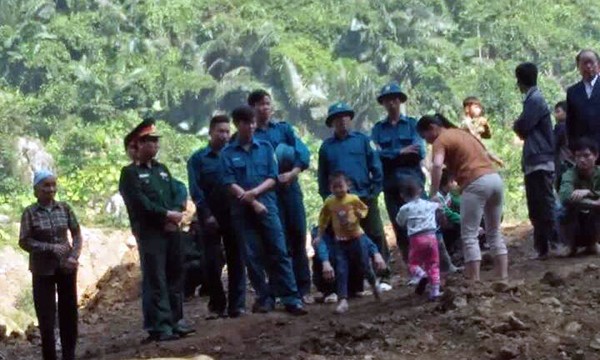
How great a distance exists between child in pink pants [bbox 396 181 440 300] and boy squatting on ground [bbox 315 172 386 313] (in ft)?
1.42

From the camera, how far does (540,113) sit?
995cm

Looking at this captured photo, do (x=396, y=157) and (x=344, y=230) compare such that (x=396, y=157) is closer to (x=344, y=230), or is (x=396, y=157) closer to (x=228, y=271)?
(x=344, y=230)

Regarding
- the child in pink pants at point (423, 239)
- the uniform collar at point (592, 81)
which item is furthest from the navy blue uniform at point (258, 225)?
the uniform collar at point (592, 81)

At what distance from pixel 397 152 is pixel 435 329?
276 centimetres

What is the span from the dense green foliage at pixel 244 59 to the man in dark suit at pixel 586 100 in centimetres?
3029

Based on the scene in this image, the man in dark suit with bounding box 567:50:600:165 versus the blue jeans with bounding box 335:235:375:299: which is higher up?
the man in dark suit with bounding box 567:50:600:165

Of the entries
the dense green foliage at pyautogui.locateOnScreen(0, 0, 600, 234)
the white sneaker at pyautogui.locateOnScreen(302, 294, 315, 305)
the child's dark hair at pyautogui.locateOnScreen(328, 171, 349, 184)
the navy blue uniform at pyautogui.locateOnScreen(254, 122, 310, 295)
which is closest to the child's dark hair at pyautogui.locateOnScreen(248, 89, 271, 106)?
the navy blue uniform at pyautogui.locateOnScreen(254, 122, 310, 295)

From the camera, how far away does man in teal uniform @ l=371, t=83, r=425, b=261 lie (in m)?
10.0

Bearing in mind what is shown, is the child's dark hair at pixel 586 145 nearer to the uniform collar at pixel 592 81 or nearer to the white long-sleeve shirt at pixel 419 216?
the uniform collar at pixel 592 81

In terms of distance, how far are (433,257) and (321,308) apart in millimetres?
1257

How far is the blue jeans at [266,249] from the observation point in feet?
29.6

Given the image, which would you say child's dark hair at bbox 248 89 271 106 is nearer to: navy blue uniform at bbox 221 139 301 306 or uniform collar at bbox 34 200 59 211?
navy blue uniform at bbox 221 139 301 306

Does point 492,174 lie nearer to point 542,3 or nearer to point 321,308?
point 321,308

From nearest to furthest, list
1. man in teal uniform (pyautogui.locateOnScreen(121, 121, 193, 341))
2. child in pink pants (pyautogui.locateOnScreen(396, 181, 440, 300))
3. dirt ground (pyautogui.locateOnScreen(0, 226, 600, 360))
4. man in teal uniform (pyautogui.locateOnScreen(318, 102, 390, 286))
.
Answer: dirt ground (pyautogui.locateOnScreen(0, 226, 600, 360)) → man in teal uniform (pyautogui.locateOnScreen(121, 121, 193, 341)) → child in pink pants (pyautogui.locateOnScreen(396, 181, 440, 300)) → man in teal uniform (pyautogui.locateOnScreen(318, 102, 390, 286))
